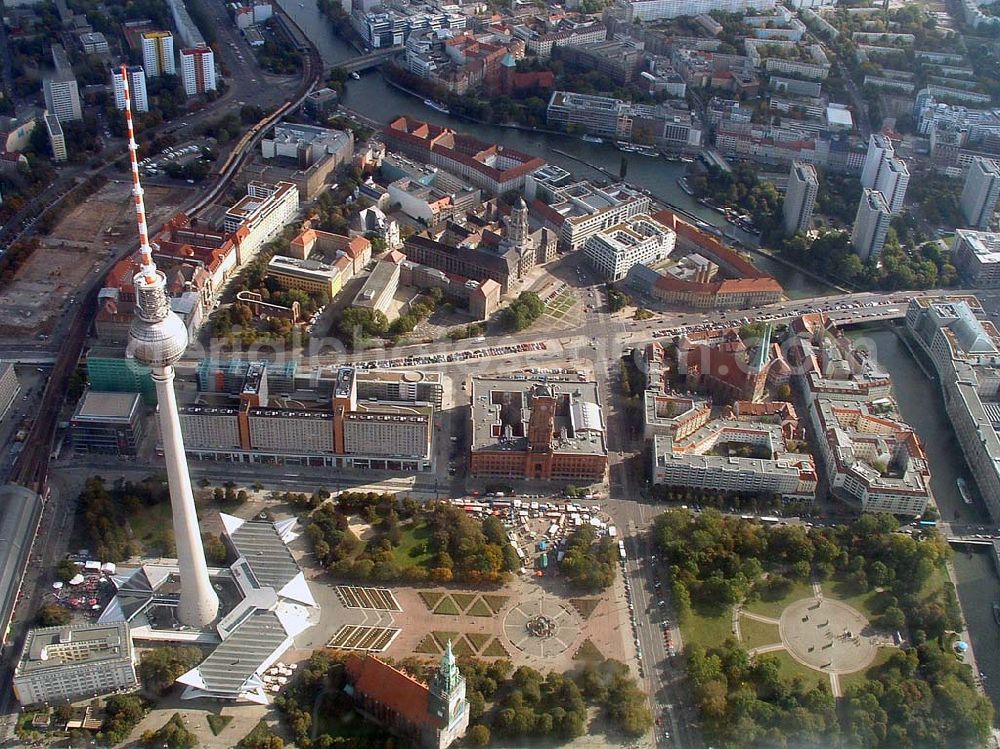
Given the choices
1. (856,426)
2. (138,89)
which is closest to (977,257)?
(856,426)

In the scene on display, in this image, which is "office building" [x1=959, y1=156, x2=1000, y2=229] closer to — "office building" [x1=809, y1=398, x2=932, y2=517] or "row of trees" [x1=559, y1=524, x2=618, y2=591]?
"office building" [x1=809, y1=398, x2=932, y2=517]

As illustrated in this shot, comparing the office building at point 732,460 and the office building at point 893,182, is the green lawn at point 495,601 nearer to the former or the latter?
the office building at point 732,460

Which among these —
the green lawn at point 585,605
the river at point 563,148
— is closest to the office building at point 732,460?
the green lawn at point 585,605

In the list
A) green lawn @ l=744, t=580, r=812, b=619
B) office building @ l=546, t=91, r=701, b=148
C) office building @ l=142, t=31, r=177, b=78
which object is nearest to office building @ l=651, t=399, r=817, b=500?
green lawn @ l=744, t=580, r=812, b=619

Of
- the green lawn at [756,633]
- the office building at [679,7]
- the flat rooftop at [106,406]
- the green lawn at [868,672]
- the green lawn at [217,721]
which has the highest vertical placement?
the office building at [679,7]

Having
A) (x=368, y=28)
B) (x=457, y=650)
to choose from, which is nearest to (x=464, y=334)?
(x=457, y=650)
